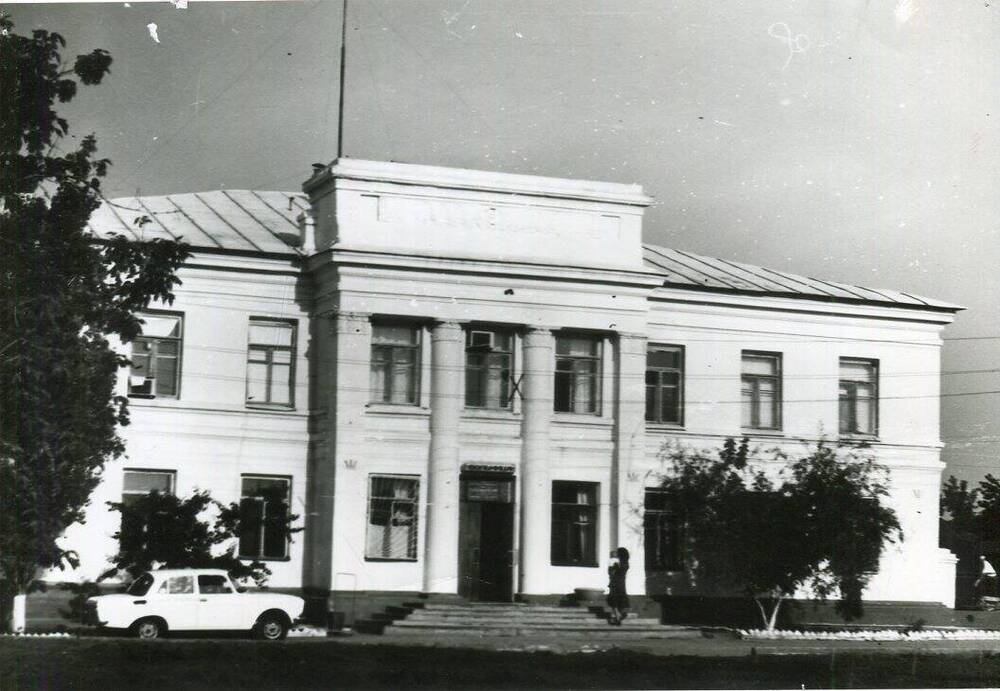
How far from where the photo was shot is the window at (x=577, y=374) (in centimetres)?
2494

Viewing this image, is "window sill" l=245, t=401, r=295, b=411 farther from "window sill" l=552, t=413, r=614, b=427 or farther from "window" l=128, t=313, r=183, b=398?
"window sill" l=552, t=413, r=614, b=427

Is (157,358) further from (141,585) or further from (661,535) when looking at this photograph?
(661,535)

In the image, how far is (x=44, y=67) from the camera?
16938 millimetres

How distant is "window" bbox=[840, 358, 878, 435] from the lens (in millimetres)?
26312

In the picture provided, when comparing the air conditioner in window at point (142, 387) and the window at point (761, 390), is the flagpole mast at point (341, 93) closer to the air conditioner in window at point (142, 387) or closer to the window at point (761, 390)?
the air conditioner in window at point (142, 387)

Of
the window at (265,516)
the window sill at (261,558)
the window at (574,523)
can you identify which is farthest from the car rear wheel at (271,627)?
the window at (574,523)

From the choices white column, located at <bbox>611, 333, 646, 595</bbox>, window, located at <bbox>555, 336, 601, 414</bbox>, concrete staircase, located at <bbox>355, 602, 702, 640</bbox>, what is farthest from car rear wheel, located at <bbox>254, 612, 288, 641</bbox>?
white column, located at <bbox>611, 333, 646, 595</bbox>

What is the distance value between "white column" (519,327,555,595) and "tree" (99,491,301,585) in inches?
186

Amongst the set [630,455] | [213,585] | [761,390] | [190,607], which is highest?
[761,390]

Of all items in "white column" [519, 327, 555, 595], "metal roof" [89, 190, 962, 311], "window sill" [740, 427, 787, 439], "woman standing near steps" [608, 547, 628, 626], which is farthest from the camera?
"window sill" [740, 427, 787, 439]

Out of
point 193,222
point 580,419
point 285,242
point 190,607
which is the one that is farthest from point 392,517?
point 193,222

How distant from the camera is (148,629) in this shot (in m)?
19.5

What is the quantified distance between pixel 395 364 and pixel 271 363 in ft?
6.90

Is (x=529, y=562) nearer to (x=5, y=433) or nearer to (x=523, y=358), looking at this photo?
(x=523, y=358)
